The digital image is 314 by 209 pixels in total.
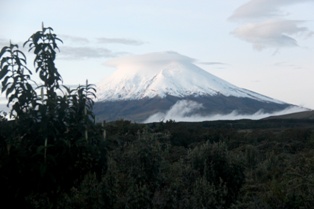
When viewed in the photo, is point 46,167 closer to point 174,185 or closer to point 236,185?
point 174,185

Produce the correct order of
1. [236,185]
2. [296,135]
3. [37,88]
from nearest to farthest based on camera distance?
[37,88] < [236,185] < [296,135]

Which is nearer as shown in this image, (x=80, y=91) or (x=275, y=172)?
(x=80, y=91)

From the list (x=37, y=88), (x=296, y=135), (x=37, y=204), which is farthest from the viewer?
(x=296, y=135)

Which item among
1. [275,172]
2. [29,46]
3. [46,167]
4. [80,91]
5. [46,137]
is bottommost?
[275,172]

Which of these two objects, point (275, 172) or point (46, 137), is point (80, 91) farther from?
point (275, 172)

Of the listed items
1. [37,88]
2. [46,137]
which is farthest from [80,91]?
[46,137]

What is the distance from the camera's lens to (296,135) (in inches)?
2498

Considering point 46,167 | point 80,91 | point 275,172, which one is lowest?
point 275,172

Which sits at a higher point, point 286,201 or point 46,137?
point 46,137

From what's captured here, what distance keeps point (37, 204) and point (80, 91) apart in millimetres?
2607

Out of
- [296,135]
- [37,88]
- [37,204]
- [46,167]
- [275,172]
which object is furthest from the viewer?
[296,135]

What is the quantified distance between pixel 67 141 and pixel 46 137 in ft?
0.93

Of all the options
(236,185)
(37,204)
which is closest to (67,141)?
(37,204)

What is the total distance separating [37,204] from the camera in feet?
25.4
